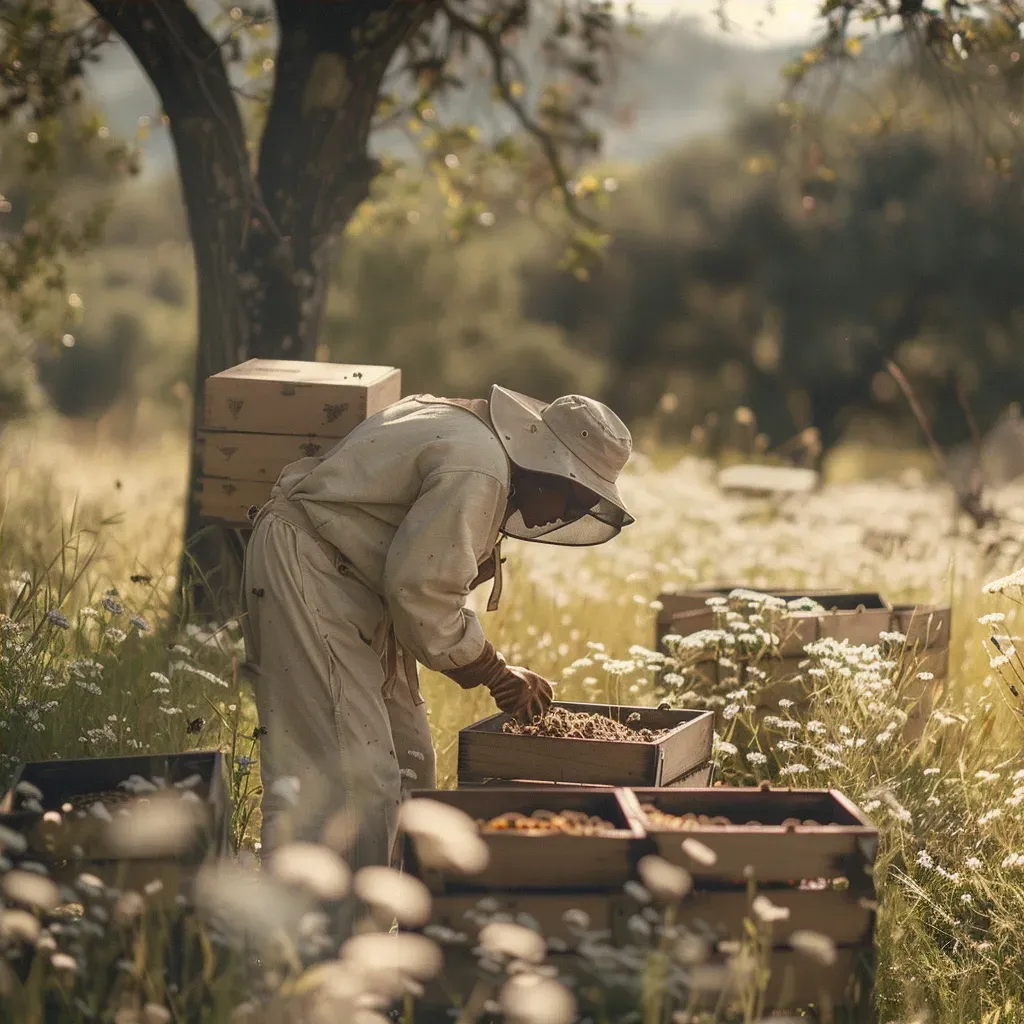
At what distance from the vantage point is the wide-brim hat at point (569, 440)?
4059 mm

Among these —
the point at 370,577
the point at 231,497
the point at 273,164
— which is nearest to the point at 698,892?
the point at 370,577

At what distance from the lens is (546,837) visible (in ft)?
10.4

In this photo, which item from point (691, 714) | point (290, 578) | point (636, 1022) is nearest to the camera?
point (636, 1022)

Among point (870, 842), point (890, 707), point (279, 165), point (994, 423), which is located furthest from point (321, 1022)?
point (994, 423)

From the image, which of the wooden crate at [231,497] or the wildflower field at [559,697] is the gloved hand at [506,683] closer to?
the wildflower field at [559,697]

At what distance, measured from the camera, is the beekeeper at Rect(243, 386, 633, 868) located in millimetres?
4051

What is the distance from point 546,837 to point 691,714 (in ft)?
4.71

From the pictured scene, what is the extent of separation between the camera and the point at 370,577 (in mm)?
4199

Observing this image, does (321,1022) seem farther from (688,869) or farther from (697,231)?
(697,231)

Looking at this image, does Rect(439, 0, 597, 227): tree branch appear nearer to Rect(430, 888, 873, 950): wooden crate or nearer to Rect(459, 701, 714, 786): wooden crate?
Rect(459, 701, 714, 786): wooden crate

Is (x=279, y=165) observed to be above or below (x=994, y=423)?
above

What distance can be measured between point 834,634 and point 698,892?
231 cm

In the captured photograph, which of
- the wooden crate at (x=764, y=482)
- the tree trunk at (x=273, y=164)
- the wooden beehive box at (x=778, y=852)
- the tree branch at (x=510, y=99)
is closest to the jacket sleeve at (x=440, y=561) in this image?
the wooden beehive box at (x=778, y=852)

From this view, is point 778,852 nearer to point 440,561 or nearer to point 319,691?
point 440,561
